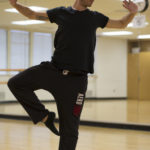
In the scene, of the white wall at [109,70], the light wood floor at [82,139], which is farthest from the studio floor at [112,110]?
the light wood floor at [82,139]

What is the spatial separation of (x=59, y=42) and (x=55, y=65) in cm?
16

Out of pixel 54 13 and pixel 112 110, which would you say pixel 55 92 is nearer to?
pixel 54 13

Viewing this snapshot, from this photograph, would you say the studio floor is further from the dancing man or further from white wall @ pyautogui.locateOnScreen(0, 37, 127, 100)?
the dancing man

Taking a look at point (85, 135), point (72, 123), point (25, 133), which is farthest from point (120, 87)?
point (72, 123)

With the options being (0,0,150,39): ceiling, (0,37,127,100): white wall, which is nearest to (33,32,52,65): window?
(0,0,150,39): ceiling

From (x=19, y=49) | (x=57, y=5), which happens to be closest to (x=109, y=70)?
(x=57, y=5)

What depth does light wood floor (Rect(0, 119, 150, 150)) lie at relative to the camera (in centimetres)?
438

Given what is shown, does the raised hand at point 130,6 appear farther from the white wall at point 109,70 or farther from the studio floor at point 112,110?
the white wall at point 109,70

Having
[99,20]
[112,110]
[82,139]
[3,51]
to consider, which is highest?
[99,20]

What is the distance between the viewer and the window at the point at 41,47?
22.1 ft

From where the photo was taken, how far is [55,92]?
2521mm

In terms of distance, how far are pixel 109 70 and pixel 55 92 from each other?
14.3 feet

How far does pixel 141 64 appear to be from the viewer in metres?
6.02

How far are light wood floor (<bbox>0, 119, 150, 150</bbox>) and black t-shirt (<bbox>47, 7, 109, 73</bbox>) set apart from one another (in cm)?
203
